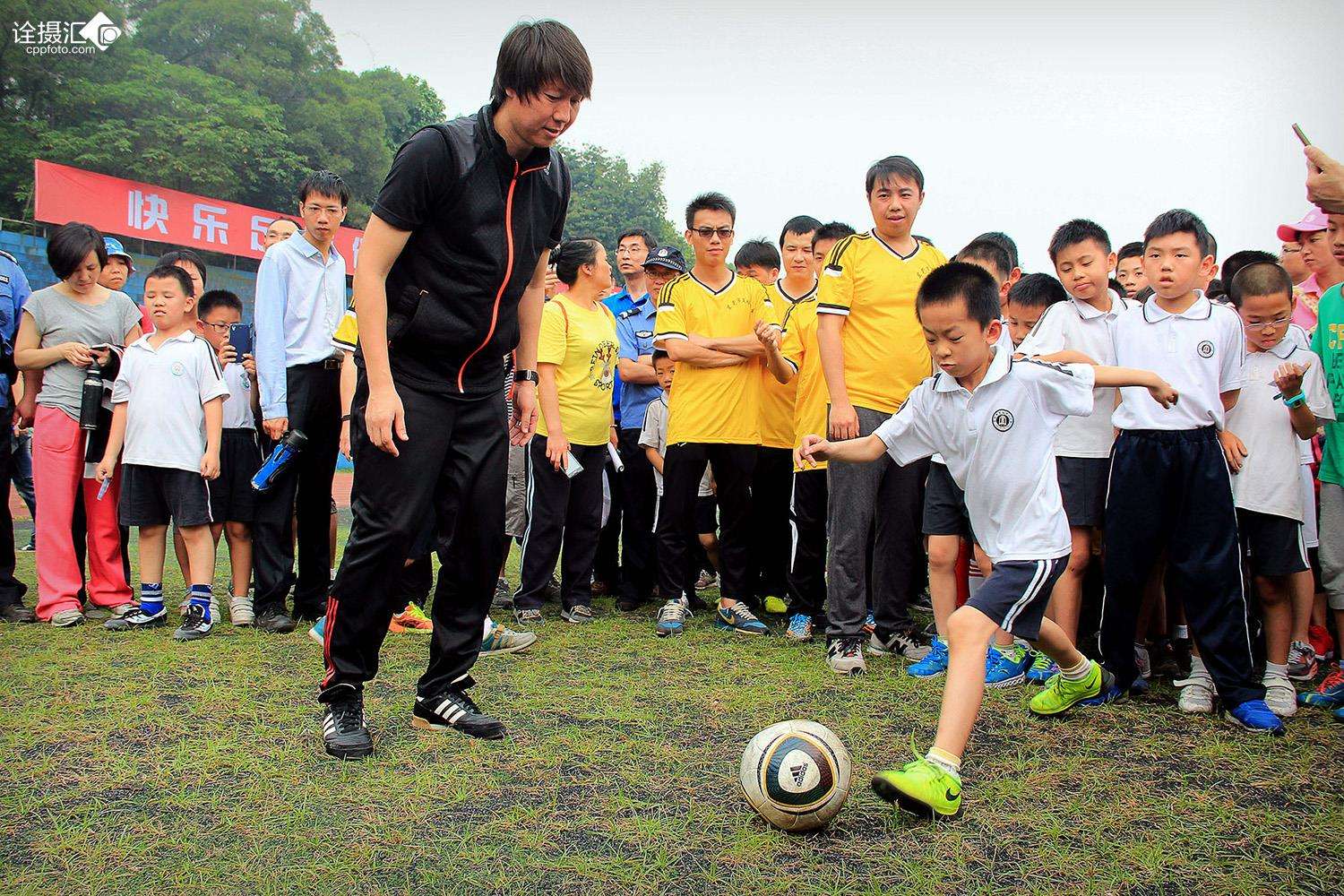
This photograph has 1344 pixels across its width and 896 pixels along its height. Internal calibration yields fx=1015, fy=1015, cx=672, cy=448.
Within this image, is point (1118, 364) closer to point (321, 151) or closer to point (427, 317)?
point (427, 317)

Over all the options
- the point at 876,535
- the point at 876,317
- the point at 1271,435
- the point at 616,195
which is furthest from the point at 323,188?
the point at 616,195

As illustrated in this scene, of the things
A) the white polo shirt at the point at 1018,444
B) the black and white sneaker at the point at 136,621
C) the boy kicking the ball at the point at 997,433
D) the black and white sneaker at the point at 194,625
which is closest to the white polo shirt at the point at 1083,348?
the boy kicking the ball at the point at 997,433

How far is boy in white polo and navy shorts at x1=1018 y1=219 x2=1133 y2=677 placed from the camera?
4.89 meters

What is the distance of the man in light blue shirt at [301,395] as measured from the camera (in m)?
5.88

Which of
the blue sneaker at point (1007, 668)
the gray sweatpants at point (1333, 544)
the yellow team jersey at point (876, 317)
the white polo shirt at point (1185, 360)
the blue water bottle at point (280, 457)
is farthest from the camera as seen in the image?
the blue water bottle at point (280, 457)

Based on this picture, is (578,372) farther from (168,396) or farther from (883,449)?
(883,449)

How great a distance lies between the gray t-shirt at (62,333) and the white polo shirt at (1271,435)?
255 inches

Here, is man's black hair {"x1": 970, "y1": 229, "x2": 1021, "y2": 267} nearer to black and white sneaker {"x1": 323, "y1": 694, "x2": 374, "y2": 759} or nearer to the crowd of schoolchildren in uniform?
the crowd of schoolchildren in uniform

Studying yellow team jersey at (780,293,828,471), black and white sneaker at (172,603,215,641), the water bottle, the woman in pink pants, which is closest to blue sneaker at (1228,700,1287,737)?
yellow team jersey at (780,293,828,471)

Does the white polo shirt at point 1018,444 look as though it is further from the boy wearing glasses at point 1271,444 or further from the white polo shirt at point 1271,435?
the white polo shirt at point 1271,435

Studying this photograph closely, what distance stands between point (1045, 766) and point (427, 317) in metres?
2.75

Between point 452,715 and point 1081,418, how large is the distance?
10.7ft

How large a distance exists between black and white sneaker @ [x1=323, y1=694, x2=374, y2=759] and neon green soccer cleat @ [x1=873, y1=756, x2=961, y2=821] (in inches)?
71.6

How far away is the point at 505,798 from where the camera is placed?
128 inches
